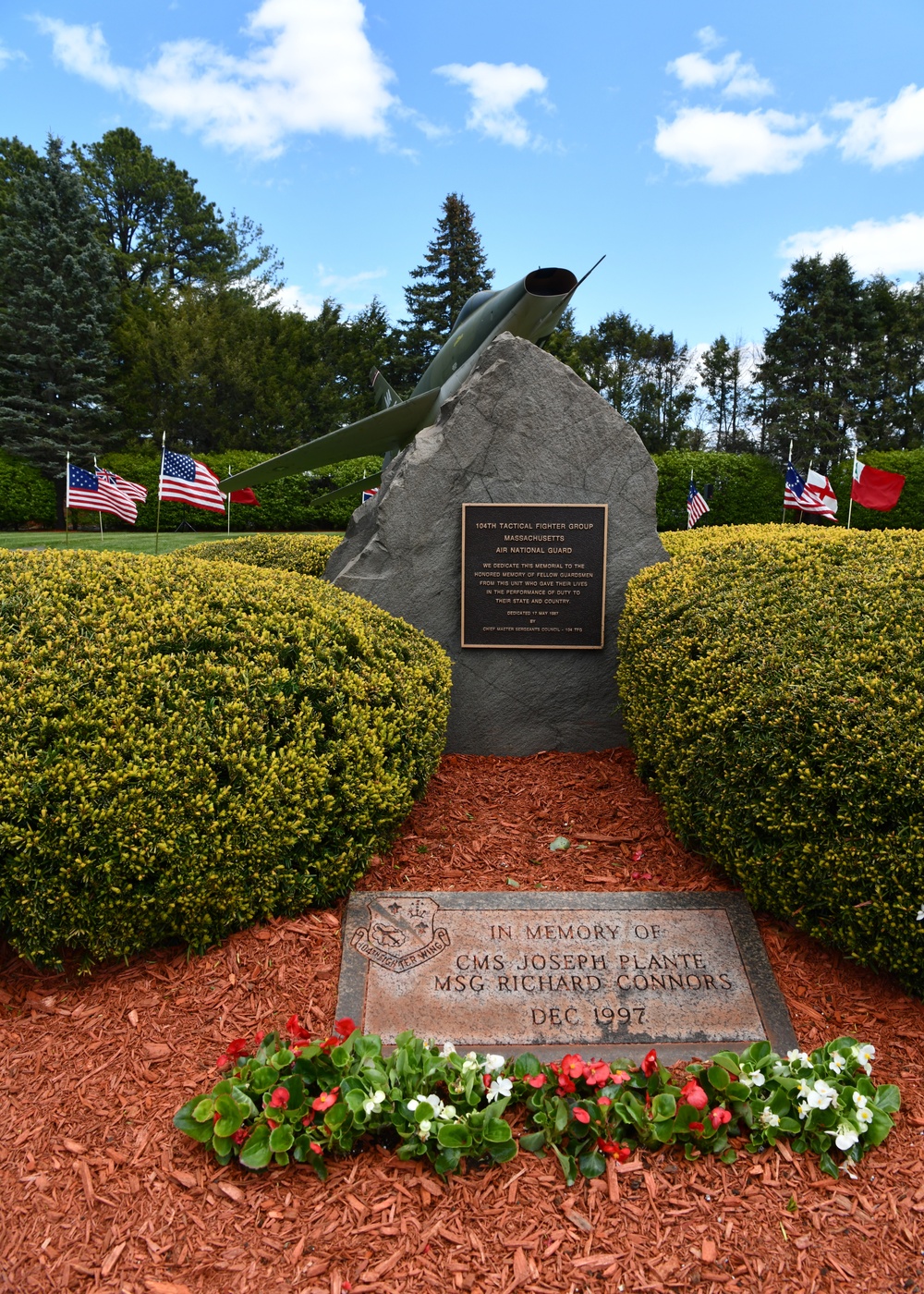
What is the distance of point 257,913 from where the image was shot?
143 inches

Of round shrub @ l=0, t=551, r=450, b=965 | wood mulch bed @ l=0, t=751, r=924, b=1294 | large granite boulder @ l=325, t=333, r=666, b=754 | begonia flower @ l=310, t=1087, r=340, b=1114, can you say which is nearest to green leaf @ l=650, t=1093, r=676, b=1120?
wood mulch bed @ l=0, t=751, r=924, b=1294

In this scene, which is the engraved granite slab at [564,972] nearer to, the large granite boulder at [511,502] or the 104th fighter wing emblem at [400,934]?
the 104th fighter wing emblem at [400,934]

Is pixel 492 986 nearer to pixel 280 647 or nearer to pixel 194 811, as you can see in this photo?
pixel 194 811

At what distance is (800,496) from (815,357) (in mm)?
27053

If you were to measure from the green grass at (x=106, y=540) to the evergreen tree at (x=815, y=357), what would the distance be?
26547 millimetres

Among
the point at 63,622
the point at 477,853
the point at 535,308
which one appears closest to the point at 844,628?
the point at 477,853

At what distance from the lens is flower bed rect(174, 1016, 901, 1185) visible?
2584mm

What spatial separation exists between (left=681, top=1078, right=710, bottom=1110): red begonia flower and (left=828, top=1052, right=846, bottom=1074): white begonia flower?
515mm

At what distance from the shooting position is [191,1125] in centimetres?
263

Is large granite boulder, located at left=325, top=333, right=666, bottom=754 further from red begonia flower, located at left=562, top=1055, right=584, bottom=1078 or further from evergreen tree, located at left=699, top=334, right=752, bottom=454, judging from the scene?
evergreen tree, located at left=699, top=334, right=752, bottom=454

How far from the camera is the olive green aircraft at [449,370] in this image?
7883mm

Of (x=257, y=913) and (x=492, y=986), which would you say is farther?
(x=257, y=913)

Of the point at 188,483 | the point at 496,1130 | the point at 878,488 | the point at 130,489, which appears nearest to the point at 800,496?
the point at 878,488

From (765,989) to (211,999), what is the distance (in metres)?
2.33
